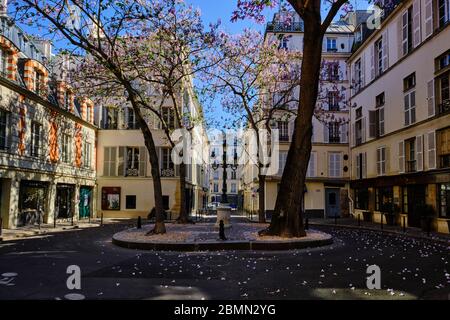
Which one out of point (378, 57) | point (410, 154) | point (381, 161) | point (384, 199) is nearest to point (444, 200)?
point (410, 154)

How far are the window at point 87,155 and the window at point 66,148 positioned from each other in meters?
2.68

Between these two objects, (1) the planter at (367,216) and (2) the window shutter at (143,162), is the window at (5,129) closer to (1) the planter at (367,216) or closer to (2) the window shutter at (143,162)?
(2) the window shutter at (143,162)

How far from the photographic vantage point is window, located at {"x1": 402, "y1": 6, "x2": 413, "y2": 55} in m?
24.3

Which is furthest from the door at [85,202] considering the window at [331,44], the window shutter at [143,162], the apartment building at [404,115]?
the window at [331,44]

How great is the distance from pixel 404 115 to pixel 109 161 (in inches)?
852

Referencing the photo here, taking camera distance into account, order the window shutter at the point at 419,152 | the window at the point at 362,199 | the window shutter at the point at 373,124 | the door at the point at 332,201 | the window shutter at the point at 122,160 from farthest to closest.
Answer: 1. the door at the point at 332,201
2. the window shutter at the point at 122,160
3. the window at the point at 362,199
4. the window shutter at the point at 373,124
5. the window shutter at the point at 419,152

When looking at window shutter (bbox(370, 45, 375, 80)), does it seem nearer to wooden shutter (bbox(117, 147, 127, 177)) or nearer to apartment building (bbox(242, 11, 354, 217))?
apartment building (bbox(242, 11, 354, 217))

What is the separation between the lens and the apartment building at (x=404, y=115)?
20.7 m

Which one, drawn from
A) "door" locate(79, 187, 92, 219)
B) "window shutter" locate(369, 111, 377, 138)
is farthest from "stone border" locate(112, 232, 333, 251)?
"door" locate(79, 187, 92, 219)

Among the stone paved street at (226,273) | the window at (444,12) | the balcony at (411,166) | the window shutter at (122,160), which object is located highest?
the window at (444,12)

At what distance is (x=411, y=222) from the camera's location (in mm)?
23656

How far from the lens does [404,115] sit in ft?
81.8
